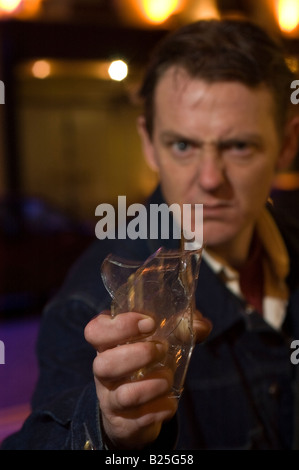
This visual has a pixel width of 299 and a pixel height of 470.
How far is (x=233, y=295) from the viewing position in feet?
2.20

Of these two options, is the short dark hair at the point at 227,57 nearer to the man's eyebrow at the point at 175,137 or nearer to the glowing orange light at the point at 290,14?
the man's eyebrow at the point at 175,137

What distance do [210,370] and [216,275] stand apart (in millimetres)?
130

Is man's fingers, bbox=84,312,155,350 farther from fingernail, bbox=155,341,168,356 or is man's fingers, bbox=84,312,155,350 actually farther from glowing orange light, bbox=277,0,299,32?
glowing orange light, bbox=277,0,299,32

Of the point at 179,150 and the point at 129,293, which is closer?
the point at 129,293

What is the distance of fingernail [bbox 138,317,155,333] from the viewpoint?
0.36 m

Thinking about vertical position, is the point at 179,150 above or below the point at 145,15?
below

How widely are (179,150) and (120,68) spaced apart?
119 millimetres

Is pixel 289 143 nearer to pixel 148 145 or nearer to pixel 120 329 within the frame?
pixel 148 145

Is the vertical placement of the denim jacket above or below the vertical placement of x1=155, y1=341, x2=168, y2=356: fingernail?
below

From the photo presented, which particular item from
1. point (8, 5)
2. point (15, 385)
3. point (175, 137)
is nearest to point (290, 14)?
point (175, 137)

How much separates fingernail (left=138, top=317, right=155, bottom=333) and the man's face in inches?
7.9

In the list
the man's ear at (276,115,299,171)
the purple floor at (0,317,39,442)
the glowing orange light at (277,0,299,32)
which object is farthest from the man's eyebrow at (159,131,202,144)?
the glowing orange light at (277,0,299,32)
